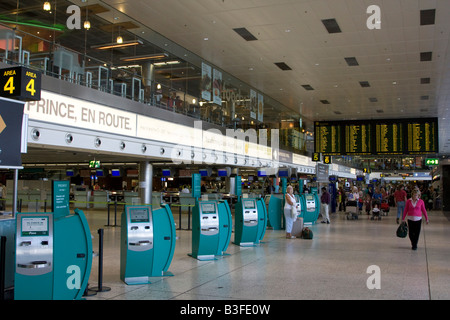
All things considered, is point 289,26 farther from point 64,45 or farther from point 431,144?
point 431,144

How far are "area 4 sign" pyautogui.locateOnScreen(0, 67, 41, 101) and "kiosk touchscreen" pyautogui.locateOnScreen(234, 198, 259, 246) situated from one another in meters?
6.02

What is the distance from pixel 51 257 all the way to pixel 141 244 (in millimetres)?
1681

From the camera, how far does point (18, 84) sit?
5.36 metres

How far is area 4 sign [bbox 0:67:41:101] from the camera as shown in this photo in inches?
211

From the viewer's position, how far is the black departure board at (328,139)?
21.1m

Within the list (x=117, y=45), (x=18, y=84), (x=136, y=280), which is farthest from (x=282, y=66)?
(x=18, y=84)

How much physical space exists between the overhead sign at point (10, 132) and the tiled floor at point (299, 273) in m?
2.01

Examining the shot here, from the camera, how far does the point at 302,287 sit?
6230 mm

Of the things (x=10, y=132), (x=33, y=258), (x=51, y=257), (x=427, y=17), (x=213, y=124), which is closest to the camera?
(x=33, y=258)

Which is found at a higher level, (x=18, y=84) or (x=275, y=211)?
(x=18, y=84)

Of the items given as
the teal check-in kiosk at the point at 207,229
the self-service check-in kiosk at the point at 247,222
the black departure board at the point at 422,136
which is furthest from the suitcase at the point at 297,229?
the black departure board at the point at 422,136

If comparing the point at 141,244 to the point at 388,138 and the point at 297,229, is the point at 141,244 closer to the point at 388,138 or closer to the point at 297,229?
the point at 297,229

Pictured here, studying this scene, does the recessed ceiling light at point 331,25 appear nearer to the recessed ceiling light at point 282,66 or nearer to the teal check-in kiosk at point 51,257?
the recessed ceiling light at point 282,66
